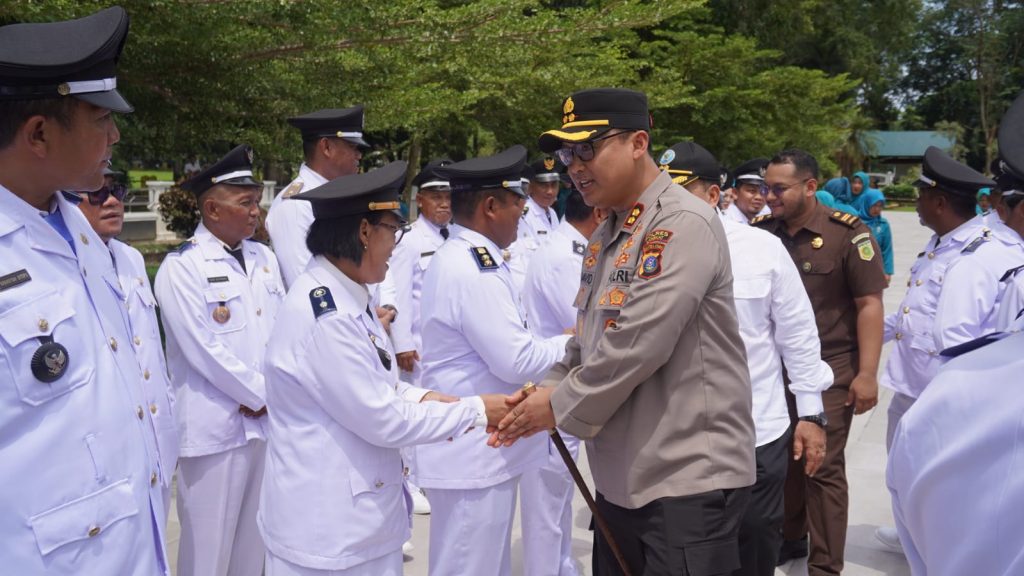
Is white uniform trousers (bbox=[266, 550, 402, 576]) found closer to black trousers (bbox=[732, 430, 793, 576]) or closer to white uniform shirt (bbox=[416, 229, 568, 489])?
white uniform shirt (bbox=[416, 229, 568, 489])

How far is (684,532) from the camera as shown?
2.29m

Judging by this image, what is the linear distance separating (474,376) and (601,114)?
1.30 meters

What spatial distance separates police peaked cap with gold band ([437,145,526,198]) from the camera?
3465mm

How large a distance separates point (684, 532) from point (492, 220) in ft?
5.56

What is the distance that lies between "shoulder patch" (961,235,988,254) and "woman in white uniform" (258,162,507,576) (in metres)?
2.78

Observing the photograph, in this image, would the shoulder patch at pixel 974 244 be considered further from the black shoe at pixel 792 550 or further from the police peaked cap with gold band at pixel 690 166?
the black shoe at pixel 792 550

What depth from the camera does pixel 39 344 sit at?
1.67 m

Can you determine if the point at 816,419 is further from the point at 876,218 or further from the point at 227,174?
the point at 876,218

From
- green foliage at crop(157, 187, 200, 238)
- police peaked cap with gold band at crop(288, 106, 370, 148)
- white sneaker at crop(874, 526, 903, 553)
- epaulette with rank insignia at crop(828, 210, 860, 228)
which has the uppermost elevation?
police peaked cap with gold band at crop(288, 106, 370, 148)

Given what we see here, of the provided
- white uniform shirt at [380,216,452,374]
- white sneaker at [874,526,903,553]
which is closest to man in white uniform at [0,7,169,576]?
white uniform shirt at [380,216,452,374]

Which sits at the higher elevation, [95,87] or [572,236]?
[95,87]

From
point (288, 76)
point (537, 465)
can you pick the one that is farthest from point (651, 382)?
point (288, 76)

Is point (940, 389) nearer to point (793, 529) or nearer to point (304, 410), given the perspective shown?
point (304, 410)

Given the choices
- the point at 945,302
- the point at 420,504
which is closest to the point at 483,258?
the point at 945,302
